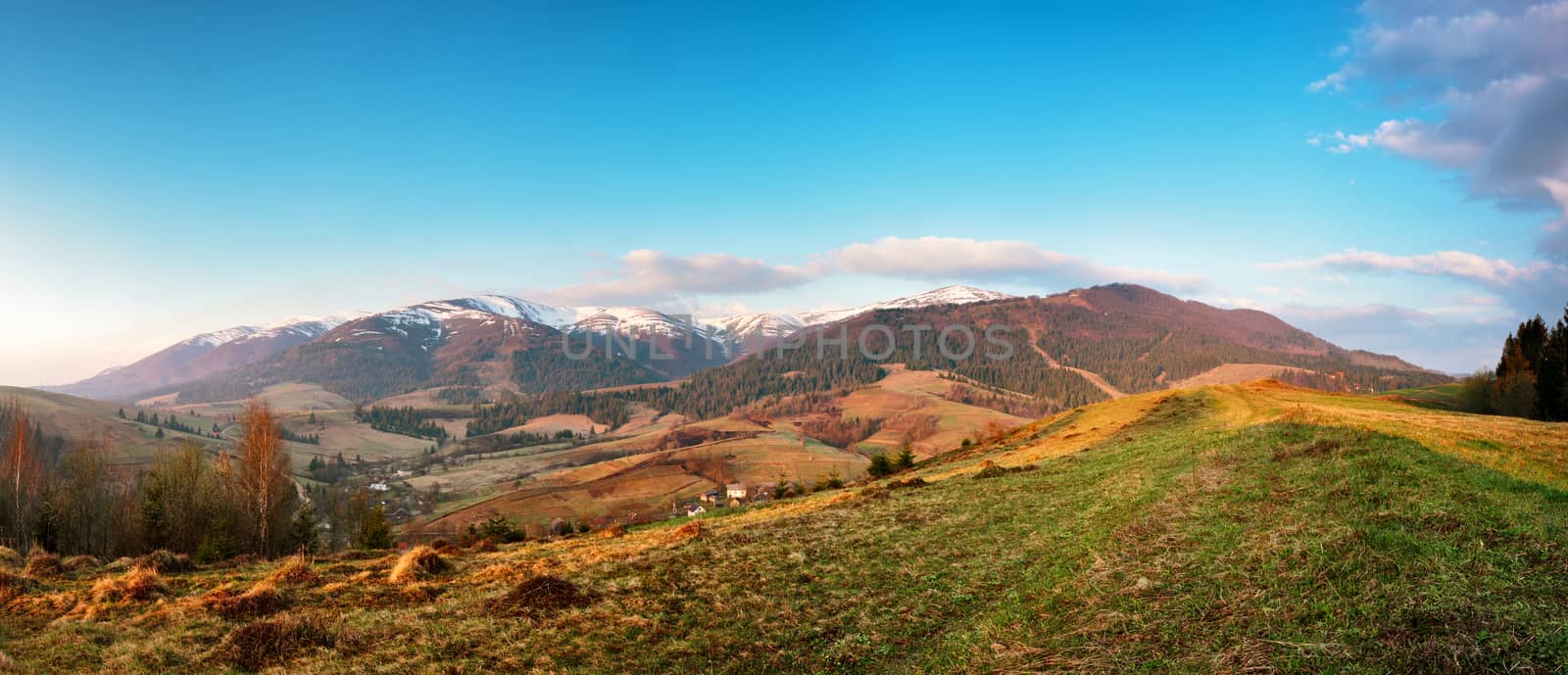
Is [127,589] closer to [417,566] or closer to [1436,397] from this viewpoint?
[417,566]

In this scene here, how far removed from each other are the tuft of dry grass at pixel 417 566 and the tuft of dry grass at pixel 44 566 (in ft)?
37.9

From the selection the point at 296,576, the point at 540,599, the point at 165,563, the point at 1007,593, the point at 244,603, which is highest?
the point at 1007,593

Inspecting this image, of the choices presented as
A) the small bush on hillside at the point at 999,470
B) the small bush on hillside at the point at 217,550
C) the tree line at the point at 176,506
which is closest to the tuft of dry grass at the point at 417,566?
the small bush on hillside at the point at 999,470

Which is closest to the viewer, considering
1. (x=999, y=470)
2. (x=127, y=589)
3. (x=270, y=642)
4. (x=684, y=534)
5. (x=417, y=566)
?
(x=270, y=642)

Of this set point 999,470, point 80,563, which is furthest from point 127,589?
point 999,470

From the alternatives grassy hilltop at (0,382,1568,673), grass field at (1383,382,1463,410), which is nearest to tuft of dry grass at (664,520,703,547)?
grassy hilltop at (0,382,1568,673)

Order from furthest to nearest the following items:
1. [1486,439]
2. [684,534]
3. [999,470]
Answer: [999,470] < [684,534] < [1486,439]

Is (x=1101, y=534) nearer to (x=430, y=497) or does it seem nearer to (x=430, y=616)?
(x=430, y=616)

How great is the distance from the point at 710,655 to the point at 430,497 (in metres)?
177

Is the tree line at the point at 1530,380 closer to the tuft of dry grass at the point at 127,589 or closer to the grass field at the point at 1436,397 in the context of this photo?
the grass field at the point at 1436,397

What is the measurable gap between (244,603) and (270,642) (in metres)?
4.18

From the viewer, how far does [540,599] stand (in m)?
14.5

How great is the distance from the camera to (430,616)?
549 inches

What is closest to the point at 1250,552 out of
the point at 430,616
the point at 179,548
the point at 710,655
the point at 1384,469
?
the point at 1384,469
